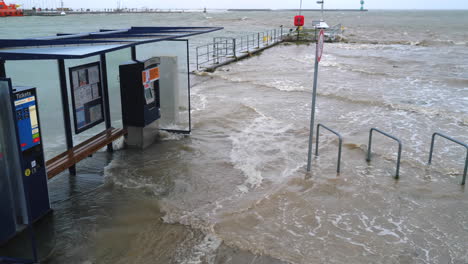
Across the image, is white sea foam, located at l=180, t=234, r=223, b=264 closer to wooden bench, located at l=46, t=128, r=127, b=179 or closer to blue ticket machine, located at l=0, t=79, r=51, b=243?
blue ticket machine, located at l=0, t=79, r=51, b=243

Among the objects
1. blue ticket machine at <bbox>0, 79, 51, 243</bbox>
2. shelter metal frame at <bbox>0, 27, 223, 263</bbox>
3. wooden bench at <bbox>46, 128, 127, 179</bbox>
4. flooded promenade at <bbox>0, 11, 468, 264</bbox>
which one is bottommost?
flooded promenade at <bbox>0, 11, 468, 264</bbox>

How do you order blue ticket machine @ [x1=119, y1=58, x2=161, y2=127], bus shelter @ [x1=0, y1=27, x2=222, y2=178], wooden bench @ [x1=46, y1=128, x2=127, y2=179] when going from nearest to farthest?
bus shelter @ [x1=0, y1=27, x2=222, y2=178]
wooden bench @ [x1=46, y1=128, x2=127, y2=179]
blue ticket machine @ [x1=119, y1=58, x2=161, y2=127]

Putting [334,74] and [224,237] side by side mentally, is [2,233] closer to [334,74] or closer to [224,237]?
[224,237]

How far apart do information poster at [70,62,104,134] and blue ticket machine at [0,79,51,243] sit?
77.8 inches

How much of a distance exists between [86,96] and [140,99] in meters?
1.23

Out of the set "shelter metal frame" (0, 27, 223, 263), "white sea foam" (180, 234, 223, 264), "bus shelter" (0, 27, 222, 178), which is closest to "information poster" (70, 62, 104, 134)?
"bus shelter" (0, 27, 222, 178)

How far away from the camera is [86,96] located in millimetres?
7105

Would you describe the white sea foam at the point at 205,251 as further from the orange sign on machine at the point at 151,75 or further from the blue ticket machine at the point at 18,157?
the orange sign on machine at the point at 151,75

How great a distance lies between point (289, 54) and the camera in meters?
28.5

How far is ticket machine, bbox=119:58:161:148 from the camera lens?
7957 mm

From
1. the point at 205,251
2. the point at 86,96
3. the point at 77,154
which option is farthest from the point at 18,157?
the point at 86,96

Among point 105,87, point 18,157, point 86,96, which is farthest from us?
point 105,87

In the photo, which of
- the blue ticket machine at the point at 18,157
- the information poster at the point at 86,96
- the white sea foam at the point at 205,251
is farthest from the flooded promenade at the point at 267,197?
the information poster at the point at 86,96

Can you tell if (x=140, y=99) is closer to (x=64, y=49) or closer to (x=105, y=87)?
(x=105, y=87)
